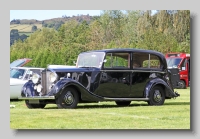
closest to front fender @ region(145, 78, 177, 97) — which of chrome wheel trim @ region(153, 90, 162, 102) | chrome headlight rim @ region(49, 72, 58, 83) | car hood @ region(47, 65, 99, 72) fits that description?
chrome wheel trim @ region(153, 90, 162, 102)

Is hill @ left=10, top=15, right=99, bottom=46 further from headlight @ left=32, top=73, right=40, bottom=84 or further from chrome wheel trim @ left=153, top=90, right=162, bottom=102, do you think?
chrome wheel trim @ left=153, top=90, right=162, bottom=102

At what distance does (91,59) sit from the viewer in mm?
19875

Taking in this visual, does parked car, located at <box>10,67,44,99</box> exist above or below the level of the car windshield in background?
below

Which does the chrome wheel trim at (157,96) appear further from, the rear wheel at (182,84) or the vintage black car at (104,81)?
the rear wheel at (182,84)

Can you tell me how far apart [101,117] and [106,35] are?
64.6 inches

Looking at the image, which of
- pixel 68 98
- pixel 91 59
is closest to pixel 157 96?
pixel 91 59

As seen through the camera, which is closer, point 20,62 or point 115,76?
point 20,62

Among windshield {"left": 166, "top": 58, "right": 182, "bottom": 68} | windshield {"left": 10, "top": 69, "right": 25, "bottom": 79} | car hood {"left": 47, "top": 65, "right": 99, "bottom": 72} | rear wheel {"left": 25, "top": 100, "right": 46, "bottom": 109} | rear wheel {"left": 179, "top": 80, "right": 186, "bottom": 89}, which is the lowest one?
rear wheel {"left": 25, "top": 100, "right": 46, "bottom": 109}

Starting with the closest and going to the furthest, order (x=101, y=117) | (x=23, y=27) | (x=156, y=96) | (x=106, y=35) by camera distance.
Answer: (x=101, y=117) → (x=23, y=27) → (x=106, y=35) → (x=156, y=96)

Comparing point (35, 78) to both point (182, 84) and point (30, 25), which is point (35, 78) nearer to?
point (30, 25)

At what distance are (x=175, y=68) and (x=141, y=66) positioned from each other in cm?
158

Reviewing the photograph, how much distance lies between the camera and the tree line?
1902cm

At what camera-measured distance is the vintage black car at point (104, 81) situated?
63.5 feet

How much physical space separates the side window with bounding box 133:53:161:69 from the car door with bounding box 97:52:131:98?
0.55 ft
